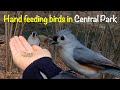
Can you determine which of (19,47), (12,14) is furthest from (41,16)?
(19,47)

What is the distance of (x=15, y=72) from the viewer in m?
3.79

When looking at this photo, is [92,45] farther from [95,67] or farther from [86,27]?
[95,67]

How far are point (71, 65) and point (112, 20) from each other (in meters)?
1.60

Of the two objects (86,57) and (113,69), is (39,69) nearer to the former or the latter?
(86,57)

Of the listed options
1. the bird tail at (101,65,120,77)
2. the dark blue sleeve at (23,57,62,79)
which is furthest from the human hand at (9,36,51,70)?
the bird tail at (101,65,120,77)

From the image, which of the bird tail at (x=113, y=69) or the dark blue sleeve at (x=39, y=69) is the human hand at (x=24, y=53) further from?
the bird tail at (x=113, y=69)

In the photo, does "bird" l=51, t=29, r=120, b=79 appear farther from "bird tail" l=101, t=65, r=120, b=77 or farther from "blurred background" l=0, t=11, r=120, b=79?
"blurred background" l=0, t=11, r=120, b=79

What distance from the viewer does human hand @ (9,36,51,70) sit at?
191 centimetres

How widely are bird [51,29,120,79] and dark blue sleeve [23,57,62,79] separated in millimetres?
136

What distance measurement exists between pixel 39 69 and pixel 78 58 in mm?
279

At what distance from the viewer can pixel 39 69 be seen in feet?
5.85

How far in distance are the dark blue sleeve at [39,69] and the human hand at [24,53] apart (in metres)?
0.08

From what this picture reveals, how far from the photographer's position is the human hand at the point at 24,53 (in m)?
1.91

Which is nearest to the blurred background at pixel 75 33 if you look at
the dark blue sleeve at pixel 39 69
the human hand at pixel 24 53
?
the human hand at pixel 24 53
